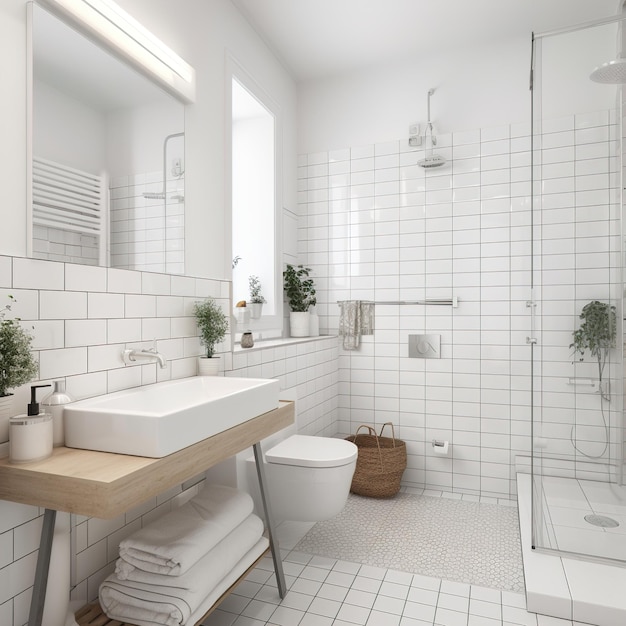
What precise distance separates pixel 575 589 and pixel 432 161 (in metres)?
2.41

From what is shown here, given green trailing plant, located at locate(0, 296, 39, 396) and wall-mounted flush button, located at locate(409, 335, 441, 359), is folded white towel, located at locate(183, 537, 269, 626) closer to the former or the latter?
green trailing plant, located at locate(0, 296, 39, 396)

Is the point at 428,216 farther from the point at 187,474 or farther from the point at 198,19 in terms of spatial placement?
the point at 187,474

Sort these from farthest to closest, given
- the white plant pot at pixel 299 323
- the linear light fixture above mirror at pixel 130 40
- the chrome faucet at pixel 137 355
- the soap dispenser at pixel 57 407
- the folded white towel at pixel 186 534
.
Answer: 1. the white plant pot at pixel 299 323
2. the chrome faucet at pixel 137 355
3. the linear light fixture above mirror at pixel 130 40
4. the folded white towel at pixel 186 534
5. the soap dispenser at pixel 57 407

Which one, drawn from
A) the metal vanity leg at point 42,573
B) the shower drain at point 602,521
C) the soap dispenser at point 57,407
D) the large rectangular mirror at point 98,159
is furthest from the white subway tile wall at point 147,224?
the shower drain at point 602,521

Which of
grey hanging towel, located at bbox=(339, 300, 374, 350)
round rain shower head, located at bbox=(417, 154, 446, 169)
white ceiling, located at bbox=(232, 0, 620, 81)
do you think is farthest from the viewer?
grey hanging towel, located at bbox=(339, 300, 374, 350)

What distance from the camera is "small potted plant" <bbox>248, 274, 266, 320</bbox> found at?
9.77 ft

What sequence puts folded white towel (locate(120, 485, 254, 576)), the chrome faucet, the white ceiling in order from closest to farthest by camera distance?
folded white towel (locate(120, 485, 254, 576)) < the chrome faucet < the white ceiling

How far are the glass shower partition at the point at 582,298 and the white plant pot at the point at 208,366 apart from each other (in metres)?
1.46

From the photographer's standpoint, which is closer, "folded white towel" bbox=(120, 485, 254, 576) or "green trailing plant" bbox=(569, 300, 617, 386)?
"folded white towel" bbox=(120, 485, 254, 576)

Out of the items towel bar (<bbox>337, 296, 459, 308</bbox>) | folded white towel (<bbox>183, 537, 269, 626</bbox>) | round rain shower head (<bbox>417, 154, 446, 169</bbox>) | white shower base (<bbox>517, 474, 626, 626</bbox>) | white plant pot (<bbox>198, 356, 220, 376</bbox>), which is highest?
round rain shower head (<bbox>417, 154, 446, 169</bbox>)

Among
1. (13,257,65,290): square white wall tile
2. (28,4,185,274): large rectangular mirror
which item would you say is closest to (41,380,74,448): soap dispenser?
(13,257,65,290): square white wall tile

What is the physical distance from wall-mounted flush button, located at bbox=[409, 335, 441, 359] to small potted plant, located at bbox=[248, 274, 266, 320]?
1.04 m

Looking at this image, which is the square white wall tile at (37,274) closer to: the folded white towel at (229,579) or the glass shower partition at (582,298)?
the folded white towel at (229,579)

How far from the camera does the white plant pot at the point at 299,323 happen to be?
3244 millimetres
